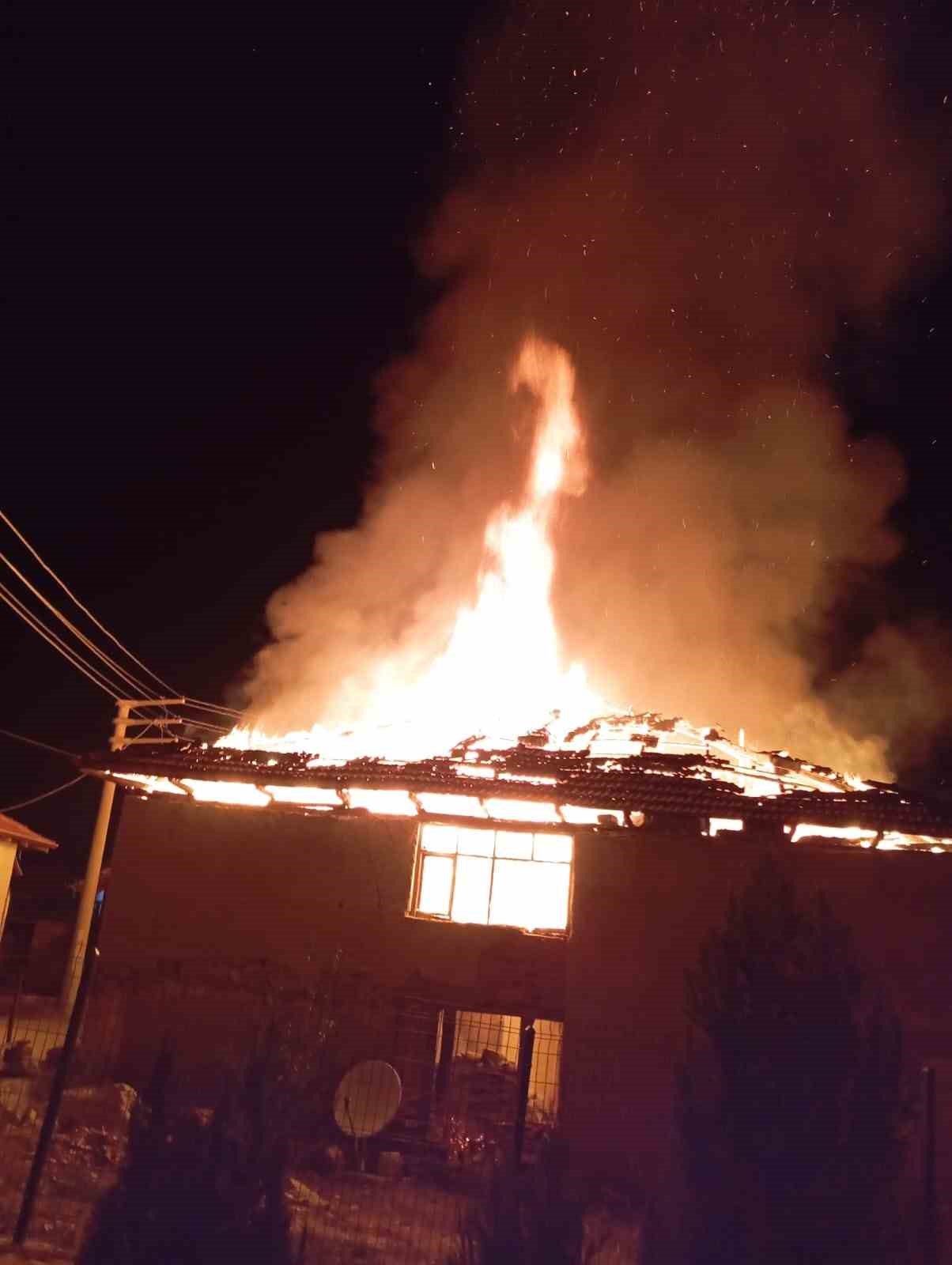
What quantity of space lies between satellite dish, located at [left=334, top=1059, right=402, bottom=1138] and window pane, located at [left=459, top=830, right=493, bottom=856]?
8.04ft

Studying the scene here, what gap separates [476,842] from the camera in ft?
35.3

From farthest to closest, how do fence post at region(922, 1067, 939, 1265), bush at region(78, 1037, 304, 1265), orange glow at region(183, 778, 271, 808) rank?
orange glow at region(183, 778, 271, 808)
fence post at region(922, 1067, 939, 1265)
bush at region(78, 1037, 304, 1265)

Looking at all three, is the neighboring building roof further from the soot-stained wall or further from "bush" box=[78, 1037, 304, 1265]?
"bush" box=[78, 1037, 304, 1265]

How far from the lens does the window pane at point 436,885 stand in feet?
35.1

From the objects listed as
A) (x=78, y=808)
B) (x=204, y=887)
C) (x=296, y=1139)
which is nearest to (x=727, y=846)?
(x=296, y=1139)

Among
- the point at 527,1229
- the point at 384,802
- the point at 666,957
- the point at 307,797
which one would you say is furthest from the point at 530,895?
the point at 527,1229

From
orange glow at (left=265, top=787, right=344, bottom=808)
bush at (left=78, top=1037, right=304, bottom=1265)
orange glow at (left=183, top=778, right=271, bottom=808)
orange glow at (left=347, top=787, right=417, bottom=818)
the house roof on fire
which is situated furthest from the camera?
orange glow at (left=183, top=778, right=271, bottom=808)

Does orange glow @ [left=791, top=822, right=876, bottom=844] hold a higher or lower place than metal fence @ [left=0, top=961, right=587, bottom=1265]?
higher

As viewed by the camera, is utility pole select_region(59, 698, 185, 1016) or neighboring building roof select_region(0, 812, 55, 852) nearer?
utility pole select_region(59, 698, 185, 1016)

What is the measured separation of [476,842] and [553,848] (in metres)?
0.91

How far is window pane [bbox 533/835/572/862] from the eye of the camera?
34.1 ft

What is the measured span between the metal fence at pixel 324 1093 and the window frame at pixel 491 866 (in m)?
0.90

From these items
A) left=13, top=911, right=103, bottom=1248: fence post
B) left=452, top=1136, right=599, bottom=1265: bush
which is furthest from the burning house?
left=13, top=911, right=103, bottom=1248: fence post

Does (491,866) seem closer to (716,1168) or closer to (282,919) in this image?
(282,919)
